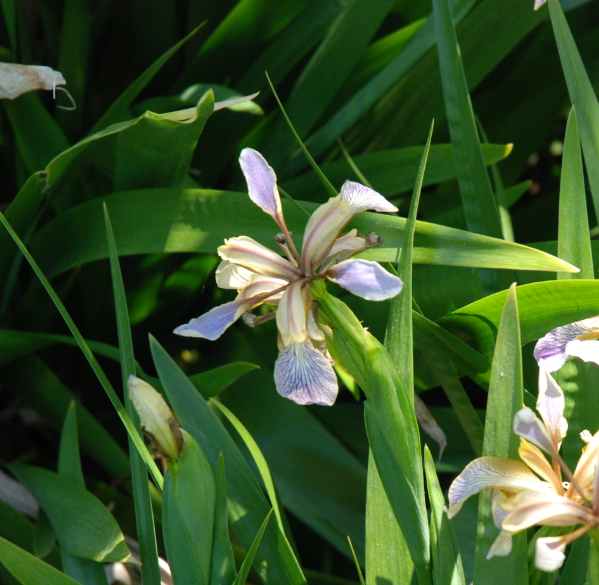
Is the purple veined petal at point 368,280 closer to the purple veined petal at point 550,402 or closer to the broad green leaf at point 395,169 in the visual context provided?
the purple veined petal at point 550,402

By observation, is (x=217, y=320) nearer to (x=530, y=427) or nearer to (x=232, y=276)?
(x=232, y=276)

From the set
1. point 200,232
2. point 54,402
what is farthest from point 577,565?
point 54,402

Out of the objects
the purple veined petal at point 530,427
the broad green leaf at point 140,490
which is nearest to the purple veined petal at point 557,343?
the purple veined petal at point 530,427

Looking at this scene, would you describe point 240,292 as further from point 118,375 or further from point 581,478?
point 118,375

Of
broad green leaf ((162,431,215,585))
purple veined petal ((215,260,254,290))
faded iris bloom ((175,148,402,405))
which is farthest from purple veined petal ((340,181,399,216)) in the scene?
broad green leaf ((162,431,215,585))

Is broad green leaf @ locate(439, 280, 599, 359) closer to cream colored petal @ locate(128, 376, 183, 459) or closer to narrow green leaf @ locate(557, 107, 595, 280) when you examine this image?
narrow green leaf @ locate(557, 107, 595, 280)

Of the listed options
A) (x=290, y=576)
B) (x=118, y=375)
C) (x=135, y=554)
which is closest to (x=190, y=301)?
(x=118, y=375)

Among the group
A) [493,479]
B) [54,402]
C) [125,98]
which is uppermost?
[125,98]
